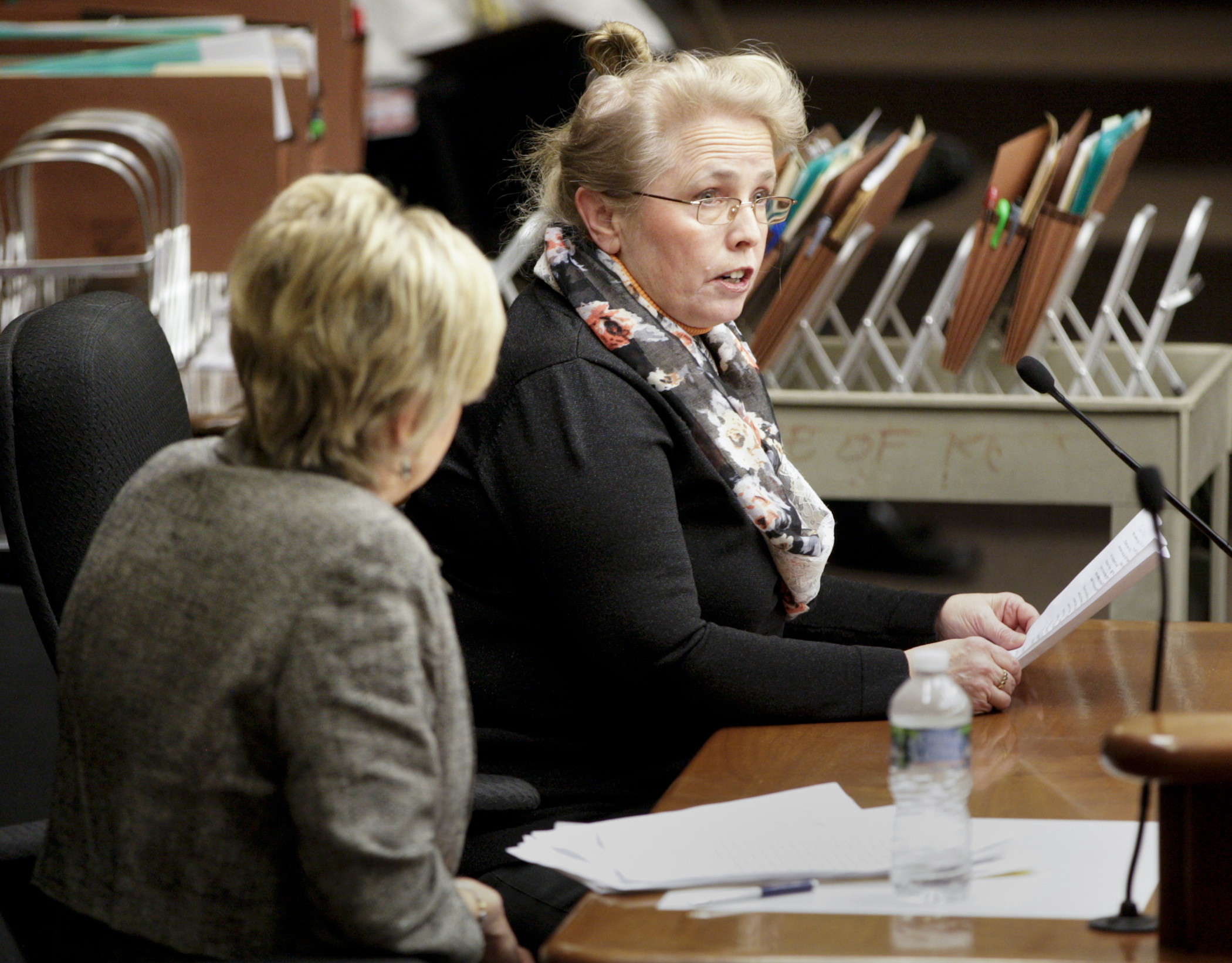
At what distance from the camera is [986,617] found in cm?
165

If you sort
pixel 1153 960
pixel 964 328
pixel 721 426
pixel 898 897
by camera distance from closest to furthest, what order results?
pixel 1153 960, pixel 898 897, pixel 721 426, pixel 964 328

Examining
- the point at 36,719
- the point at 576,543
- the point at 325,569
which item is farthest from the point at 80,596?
the point at 36,719

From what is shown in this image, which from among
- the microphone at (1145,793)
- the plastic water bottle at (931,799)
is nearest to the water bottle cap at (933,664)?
the plastic water bottle at (931,799)

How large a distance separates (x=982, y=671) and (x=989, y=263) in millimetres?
1232

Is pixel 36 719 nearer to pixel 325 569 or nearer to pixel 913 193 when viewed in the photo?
pixel 325 569

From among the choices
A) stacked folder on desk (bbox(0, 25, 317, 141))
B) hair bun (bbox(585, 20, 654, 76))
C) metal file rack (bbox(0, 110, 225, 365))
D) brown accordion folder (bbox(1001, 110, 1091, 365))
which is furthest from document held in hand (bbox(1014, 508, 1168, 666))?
stacked folder on desk (bbox(0, 25, 317, 141))

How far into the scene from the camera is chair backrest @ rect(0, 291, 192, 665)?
1.24 metres

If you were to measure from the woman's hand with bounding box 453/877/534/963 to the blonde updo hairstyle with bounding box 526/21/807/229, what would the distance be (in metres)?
0.79

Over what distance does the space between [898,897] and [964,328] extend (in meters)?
1.68

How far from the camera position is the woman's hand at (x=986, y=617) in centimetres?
164

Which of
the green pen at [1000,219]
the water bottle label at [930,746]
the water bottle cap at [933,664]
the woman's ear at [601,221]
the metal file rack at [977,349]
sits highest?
the woman's ear at [601,221]

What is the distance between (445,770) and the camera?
39.2 inches

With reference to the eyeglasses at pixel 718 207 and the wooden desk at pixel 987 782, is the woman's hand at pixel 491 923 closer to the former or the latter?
the wooden desk at pixel 987 782

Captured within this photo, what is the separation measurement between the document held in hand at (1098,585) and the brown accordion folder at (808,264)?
1077 millimetres
